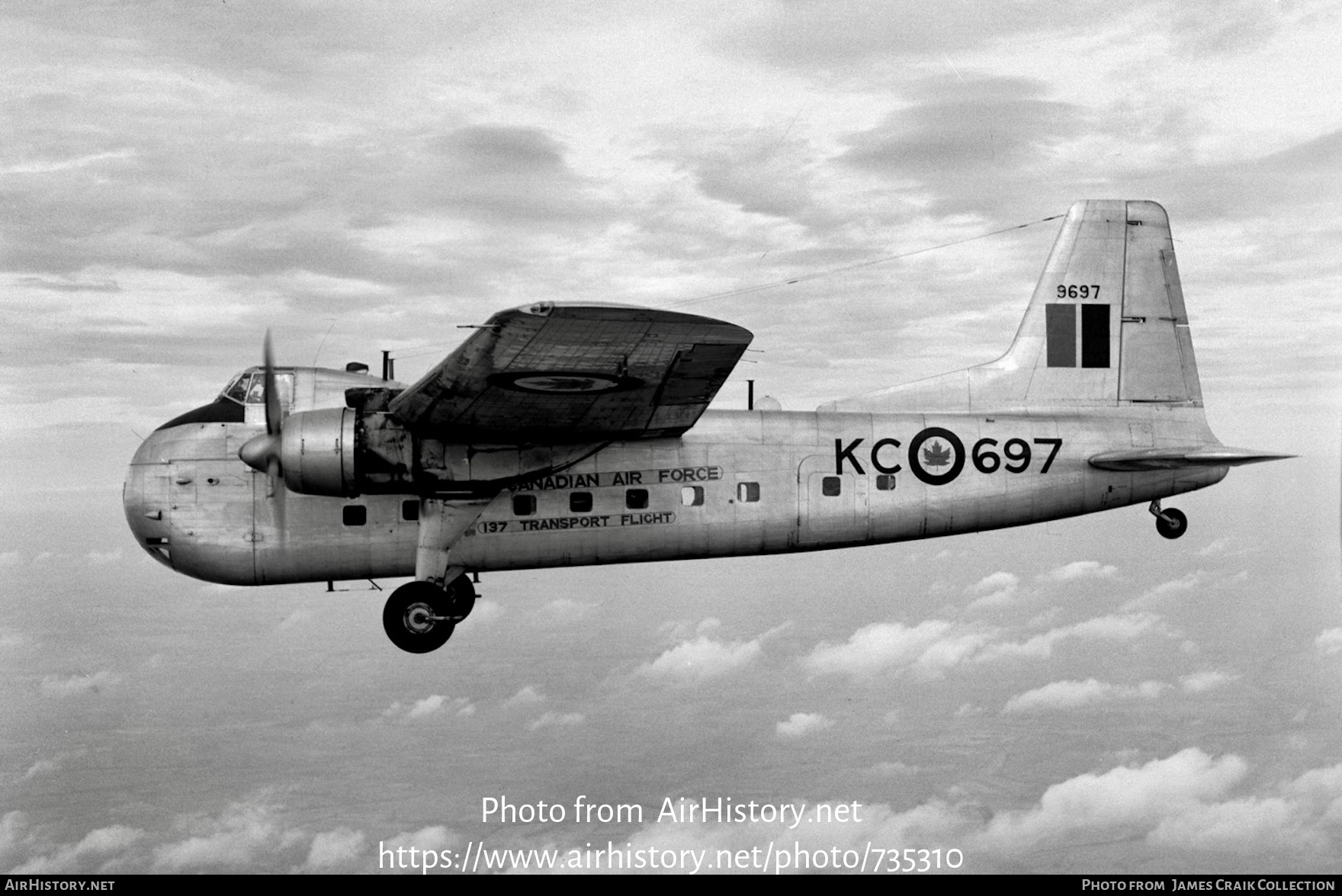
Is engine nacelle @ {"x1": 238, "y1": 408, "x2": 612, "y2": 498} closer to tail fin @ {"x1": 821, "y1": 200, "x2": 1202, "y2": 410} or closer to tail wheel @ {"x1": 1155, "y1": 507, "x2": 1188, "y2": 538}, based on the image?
tail fin @ {"x1": 821, "y1": 200, "x2": 1202, "y2": 410}

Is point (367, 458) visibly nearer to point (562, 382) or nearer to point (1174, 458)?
point (562, 382)

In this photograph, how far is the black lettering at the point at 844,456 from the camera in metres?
15.7

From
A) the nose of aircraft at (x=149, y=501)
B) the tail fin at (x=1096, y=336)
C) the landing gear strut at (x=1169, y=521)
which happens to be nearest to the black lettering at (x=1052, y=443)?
the tail fin at (x=1096, y=336)

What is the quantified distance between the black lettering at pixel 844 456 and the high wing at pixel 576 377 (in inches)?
84.2

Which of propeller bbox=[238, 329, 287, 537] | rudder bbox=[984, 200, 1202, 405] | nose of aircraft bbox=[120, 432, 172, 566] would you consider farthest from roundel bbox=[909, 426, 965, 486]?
nose of aircraft bbox=[120, 432, 172, 566]

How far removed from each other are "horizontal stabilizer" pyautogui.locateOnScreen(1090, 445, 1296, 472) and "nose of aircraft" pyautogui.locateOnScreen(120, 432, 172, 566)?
12.6 metres

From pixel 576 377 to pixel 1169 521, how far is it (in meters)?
9.05

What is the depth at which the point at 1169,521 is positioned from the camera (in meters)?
16.4

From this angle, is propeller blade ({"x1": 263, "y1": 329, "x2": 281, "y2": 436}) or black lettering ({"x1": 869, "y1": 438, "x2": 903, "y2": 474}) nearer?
propeller blade ({"x1": 263, "y1": 329, "x2": 281, "y2": 436})

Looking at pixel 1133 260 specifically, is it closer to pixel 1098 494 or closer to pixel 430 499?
pixel 1098 494

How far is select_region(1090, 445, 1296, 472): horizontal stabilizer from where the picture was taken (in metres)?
15.7

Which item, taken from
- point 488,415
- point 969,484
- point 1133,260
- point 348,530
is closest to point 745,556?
point 969,484

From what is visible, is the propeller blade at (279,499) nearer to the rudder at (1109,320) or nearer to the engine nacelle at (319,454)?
the engine nacelle at (319,454)

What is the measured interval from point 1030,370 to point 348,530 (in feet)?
32.4
